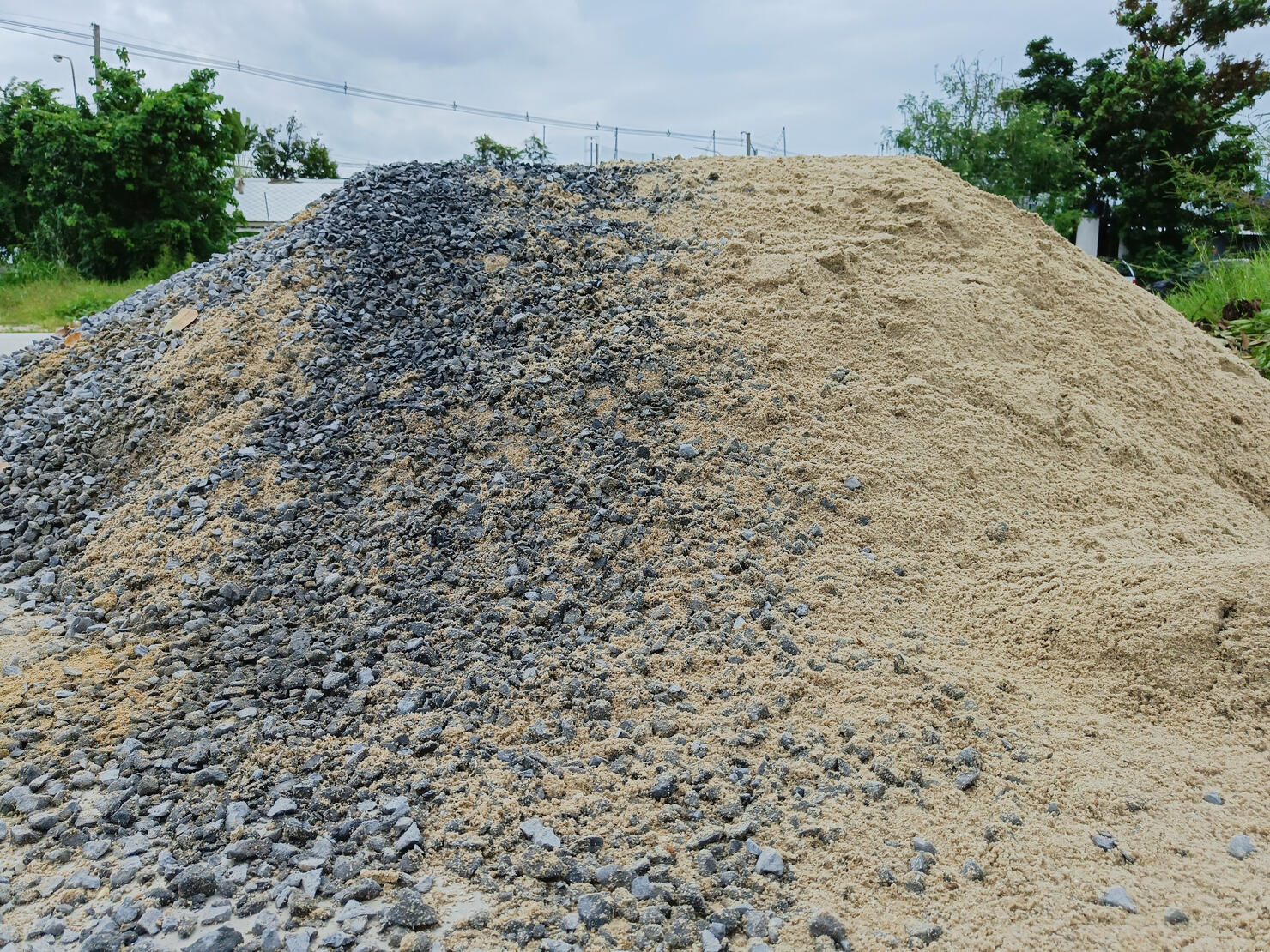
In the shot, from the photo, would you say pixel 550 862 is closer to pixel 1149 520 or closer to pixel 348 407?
pixel 348 407

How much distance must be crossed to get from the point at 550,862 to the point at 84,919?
1245mm

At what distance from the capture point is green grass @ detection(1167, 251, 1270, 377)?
6.95 metres

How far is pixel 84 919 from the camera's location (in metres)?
2.28

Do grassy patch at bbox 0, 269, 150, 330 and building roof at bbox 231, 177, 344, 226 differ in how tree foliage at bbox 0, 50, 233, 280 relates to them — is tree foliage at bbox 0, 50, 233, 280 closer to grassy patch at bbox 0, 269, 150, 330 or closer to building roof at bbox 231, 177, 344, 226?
grassy patch at bbox 0, 269, 150, 330

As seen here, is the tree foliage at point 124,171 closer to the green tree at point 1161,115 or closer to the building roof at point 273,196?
the building roof at point 273,196

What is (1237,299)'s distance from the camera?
7723mm

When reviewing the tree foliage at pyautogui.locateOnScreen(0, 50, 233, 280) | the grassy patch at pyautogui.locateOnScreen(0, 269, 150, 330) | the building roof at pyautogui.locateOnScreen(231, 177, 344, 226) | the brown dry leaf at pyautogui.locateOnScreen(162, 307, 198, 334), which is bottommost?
the brown dry leaf at pyautogui.locateOnScreen(162, 307, 198, 334)

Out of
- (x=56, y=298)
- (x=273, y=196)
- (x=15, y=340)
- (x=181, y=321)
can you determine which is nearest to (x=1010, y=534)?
(x=181, y=321)

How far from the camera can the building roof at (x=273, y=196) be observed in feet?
92.2

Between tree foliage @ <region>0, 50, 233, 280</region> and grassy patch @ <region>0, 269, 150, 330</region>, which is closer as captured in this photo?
grassy patch @ <region>0, 269, 150, 330</region>

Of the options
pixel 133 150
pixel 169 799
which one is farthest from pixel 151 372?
pixel 133 150

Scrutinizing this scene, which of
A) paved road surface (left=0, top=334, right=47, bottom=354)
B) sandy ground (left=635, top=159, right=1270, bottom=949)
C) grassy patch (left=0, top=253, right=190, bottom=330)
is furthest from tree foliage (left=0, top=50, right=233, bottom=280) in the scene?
sandy ground (left=635, top=159, right=1270, bottom=949)

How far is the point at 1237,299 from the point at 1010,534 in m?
5.79

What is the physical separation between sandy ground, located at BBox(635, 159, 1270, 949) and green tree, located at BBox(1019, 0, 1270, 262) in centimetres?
1533
